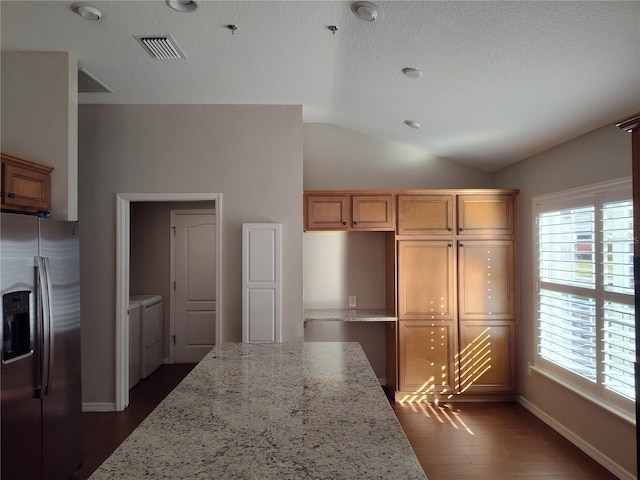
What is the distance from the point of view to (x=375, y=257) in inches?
202

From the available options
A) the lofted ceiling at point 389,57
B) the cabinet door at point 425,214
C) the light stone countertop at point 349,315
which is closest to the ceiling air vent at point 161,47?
the lofted ceiling at point 389,57

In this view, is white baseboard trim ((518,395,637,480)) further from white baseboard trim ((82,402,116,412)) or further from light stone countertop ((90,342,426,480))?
white baseboard trim ((82,402,116,412))

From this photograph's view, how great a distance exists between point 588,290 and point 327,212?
7.95ft

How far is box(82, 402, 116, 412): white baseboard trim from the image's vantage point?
4172mm

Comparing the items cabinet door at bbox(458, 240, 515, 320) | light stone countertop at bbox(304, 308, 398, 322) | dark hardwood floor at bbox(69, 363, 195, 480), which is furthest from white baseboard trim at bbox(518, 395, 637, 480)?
dark hardwood floor at bbox(69, 363, 195, 480)

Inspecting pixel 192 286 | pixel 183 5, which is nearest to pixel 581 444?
pixel 183 5

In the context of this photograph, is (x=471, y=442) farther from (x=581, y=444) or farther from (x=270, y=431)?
(x=270, y=431)

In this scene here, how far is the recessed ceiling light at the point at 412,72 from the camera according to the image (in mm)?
3059

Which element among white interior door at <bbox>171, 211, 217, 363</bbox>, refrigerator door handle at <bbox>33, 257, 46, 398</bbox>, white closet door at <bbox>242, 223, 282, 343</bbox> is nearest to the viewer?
refrigerator door handle at <bbox>33, 257, 46, 398</bbox>

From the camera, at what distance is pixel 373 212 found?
181 inches

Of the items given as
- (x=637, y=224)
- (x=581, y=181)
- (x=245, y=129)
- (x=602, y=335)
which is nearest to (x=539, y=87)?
(x=581, y=181)

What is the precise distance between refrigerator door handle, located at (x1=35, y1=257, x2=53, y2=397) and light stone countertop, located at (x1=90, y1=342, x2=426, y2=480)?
1.14m

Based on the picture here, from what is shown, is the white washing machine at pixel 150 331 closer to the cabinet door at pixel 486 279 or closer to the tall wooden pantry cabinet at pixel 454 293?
the tall wooden pantry cabinet at pixel 454 293

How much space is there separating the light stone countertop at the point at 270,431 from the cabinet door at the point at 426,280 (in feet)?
7.94
